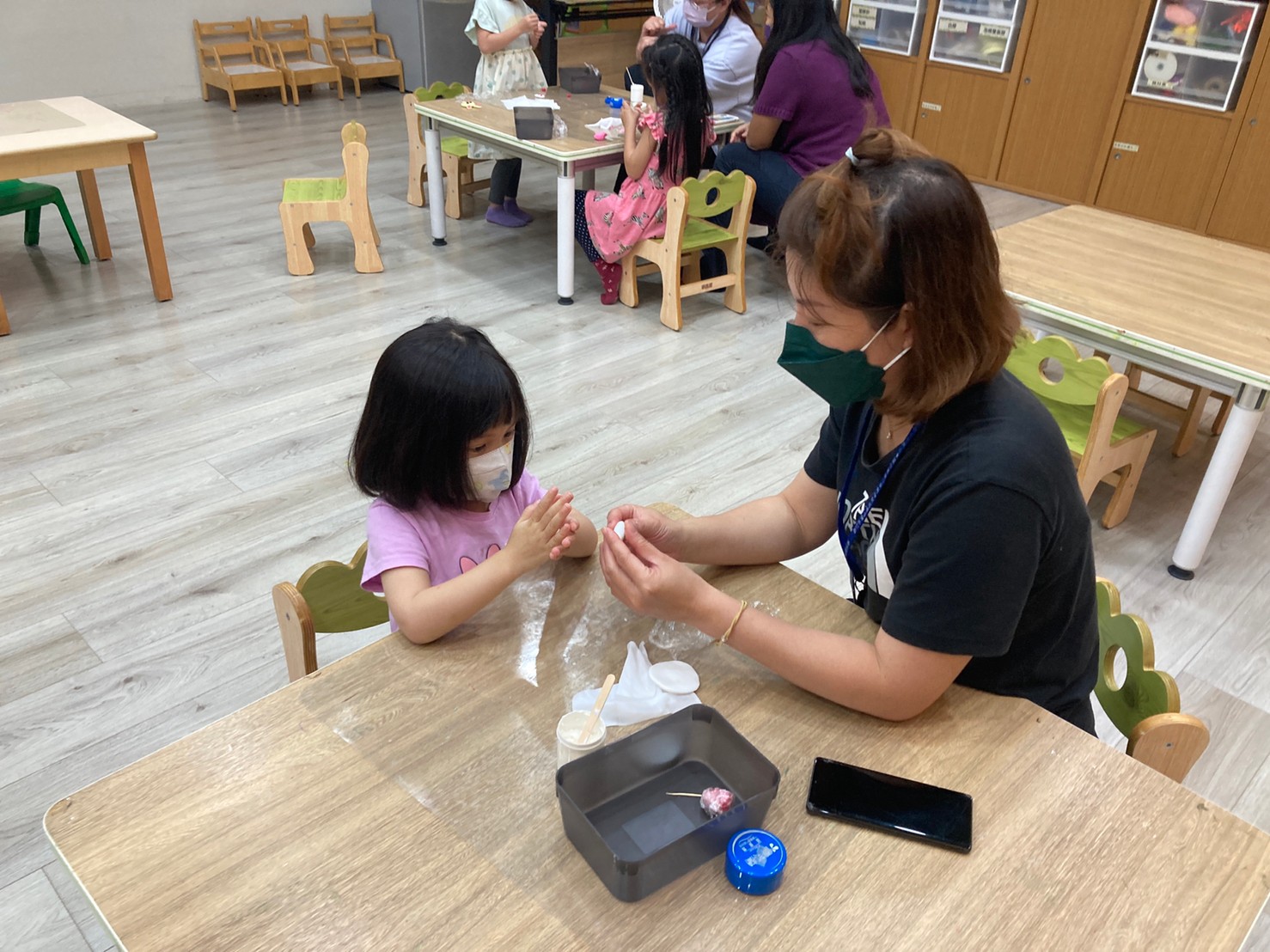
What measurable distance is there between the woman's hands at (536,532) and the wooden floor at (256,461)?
73 centimetres

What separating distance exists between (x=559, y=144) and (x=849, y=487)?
2984 mm

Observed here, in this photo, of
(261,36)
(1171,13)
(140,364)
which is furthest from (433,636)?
(261,36)

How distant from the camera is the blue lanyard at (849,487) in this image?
115 cm

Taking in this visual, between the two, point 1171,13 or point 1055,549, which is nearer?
point 1055,549

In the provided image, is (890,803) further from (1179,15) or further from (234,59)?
(234,59)

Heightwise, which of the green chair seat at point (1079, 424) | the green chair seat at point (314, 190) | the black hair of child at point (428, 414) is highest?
the black hair of child at point (428, 414)

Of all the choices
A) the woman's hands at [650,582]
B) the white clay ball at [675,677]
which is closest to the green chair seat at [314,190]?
the woman's hands at [650,582]

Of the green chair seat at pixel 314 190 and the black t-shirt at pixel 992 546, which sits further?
the green chair seat at pixel 314 190

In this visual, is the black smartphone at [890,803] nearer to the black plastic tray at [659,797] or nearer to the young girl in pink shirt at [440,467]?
the black plastic tray at [659,797]

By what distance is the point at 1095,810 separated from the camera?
1005mm

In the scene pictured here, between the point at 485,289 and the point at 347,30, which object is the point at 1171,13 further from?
the point at 347,30

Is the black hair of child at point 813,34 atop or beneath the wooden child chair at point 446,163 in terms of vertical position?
atop

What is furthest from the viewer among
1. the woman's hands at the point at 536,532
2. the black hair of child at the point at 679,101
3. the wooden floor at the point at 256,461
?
the black hair of child at the point at 679,101

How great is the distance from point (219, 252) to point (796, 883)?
14.2 feet
